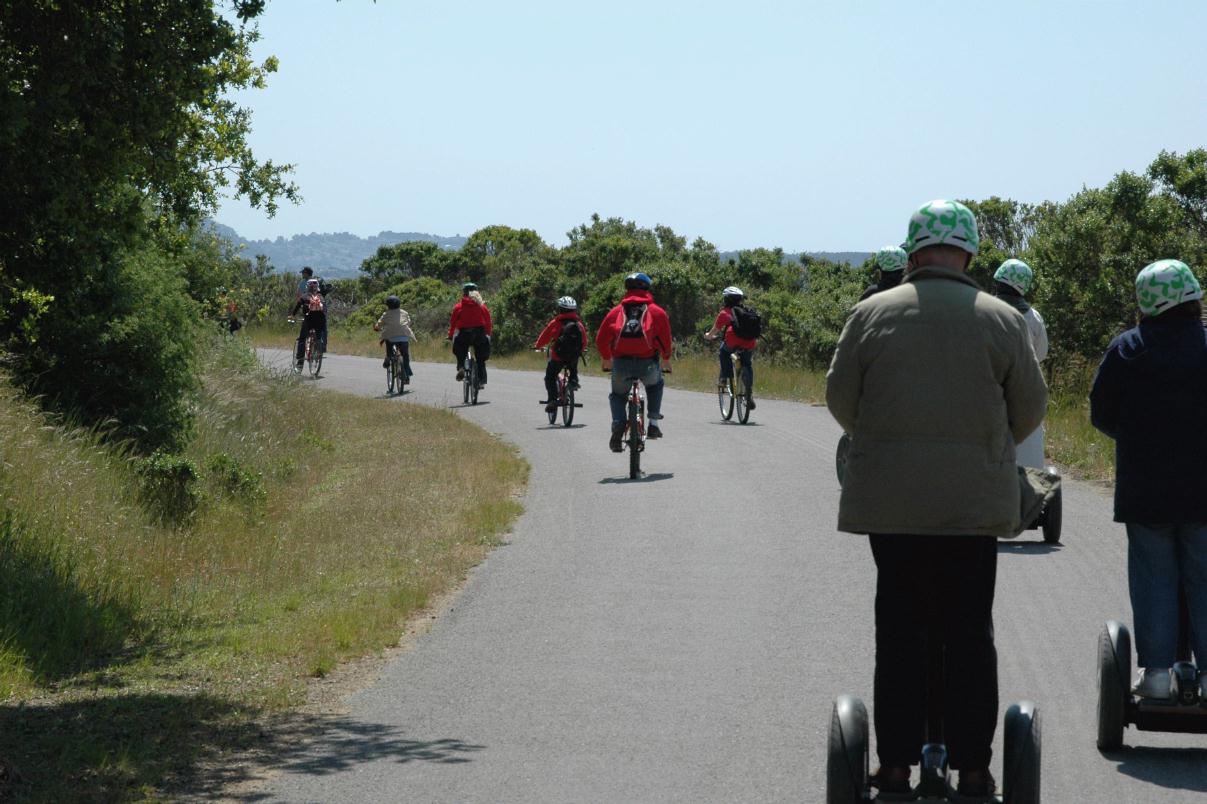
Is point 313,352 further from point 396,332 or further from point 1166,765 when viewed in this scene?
point 1166,765

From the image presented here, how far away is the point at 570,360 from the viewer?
21.8 m

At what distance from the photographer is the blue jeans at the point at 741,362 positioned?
22.4 metres

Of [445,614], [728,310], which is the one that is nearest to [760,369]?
[728,310]

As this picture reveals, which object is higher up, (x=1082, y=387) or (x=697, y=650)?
(x=1082, y=387)

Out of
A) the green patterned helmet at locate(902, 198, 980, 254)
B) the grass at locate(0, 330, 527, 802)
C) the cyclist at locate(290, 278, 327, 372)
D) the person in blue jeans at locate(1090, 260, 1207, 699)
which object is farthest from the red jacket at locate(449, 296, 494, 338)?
the green patterned helmet at locate(902, 198, 980, 254)

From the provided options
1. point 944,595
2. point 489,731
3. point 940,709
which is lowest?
point 489,731

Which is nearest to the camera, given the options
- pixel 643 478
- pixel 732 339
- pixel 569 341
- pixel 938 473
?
pixel 938 473

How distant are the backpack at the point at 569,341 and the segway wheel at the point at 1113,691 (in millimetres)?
15119

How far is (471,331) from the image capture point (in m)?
26.9

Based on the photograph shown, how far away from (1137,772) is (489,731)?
2690mm

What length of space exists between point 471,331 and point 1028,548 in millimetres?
16236

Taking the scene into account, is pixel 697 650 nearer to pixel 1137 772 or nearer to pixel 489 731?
pixel 489 731

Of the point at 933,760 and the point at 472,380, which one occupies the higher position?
the point at 472,380

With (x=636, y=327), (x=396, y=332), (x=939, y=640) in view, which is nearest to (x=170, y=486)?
(x=636, y=327)
